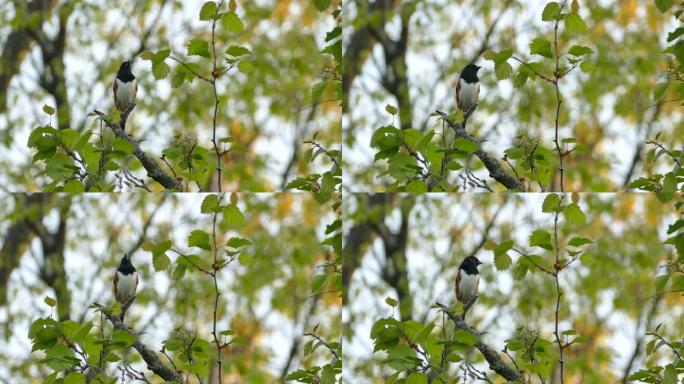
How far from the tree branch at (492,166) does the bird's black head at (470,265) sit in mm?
246

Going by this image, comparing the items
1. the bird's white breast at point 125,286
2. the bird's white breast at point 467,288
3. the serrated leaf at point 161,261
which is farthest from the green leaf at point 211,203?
the bird's white breast at point 467,288

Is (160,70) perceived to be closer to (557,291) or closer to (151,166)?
(151,166)

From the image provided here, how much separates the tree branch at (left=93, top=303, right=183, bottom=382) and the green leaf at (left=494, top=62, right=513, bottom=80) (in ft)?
4.37

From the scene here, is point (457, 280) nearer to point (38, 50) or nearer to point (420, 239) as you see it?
point (420, 239)

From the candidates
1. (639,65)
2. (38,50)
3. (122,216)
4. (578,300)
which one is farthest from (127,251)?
(639,65)

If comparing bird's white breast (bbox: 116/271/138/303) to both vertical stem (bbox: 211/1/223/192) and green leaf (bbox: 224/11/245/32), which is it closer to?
vertical stem (bbox: 211/1/223/192)

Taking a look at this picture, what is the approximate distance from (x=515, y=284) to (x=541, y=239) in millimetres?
158

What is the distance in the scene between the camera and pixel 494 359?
326cm

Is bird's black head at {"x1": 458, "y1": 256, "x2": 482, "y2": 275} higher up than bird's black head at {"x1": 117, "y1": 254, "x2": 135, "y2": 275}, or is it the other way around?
bird's black head at {"x1": 458, "y1": 256, "x2": 482, "y2": 275}

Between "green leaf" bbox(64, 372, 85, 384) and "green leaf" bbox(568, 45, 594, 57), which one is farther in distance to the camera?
"green leaf" bbox(568, 45, 594, 57)

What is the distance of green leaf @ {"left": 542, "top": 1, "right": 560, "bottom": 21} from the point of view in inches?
131

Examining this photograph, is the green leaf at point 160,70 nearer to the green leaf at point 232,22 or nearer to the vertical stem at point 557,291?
the green leaf at point 232,22

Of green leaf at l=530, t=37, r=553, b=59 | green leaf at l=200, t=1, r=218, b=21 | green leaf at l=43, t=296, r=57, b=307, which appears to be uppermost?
green leaf at l=200, t=1, r=218, b=21

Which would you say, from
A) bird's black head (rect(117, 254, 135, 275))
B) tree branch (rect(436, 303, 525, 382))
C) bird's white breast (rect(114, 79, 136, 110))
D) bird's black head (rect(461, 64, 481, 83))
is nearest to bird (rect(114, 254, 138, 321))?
bird's black head (rect(117, 254, 135, 275))
